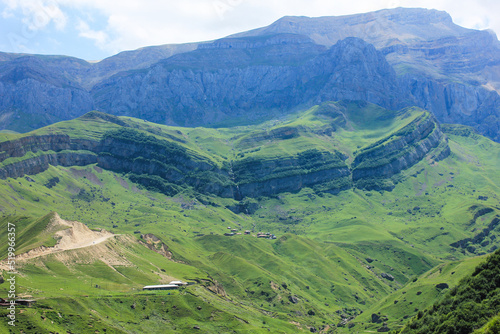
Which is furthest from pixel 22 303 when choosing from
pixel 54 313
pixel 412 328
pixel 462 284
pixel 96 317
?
pixel 462 284

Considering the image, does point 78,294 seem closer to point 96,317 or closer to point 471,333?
point 96,317

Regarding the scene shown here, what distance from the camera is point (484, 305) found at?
12550cm

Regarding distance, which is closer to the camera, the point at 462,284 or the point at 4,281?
the point at 462,284

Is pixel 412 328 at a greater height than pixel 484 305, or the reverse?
pixel 484 305

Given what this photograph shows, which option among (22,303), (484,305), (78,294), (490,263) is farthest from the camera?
(78,294)

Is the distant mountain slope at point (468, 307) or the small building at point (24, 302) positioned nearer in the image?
the distant mountain slope at point (468, 307)

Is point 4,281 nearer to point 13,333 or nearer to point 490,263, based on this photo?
point 13,333

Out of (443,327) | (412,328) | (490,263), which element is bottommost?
(412,328)

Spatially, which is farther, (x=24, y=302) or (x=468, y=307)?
(x=24, y=302)

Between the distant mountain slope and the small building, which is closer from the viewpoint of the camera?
the distant mountain slope

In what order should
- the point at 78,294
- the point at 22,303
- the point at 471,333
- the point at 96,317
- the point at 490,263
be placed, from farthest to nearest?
the point at 78,294 → the point at 96,317 → the point at 22,303 → the point at 490,263 → the point at 471,333

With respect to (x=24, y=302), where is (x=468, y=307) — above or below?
above

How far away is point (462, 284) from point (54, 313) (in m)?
125

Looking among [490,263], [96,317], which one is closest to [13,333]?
[96,317]
